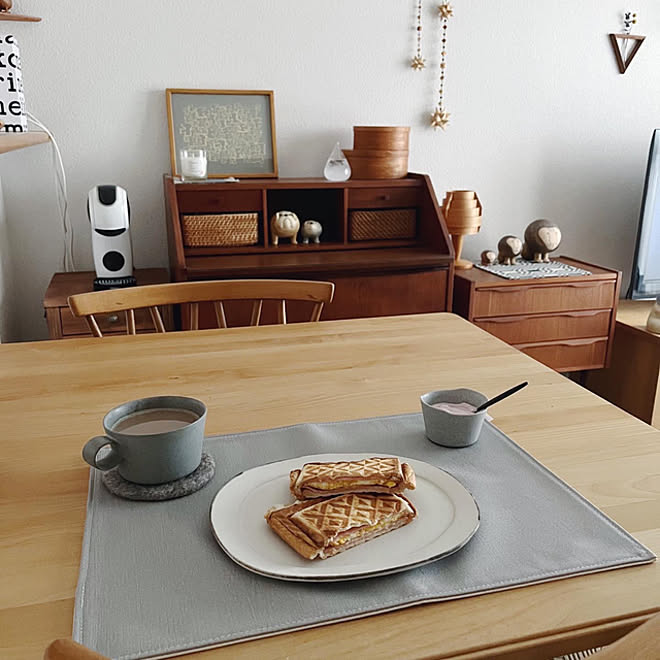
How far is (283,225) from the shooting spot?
7.98 feet

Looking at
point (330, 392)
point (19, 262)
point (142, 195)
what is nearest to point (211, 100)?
point (142, 195)

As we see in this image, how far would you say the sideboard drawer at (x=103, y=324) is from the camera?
2119mm

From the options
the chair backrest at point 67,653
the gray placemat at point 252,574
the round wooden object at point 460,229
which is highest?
the chair backrest at point 67,653

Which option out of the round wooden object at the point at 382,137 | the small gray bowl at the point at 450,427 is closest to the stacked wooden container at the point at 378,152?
the round wooden object at the point at 382,137

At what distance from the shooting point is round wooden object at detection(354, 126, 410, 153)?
2.46 metres

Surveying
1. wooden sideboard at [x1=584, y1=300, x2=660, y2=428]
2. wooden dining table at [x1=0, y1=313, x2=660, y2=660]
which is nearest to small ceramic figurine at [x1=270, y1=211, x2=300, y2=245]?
wooden dining table at [x1=0, y1=313, x2=660, y2=660]

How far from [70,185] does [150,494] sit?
1994 mm

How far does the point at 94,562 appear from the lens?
648mm

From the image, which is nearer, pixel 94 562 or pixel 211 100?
pixel 94 562

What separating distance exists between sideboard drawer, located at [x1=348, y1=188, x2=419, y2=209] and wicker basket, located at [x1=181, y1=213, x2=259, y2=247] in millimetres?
375

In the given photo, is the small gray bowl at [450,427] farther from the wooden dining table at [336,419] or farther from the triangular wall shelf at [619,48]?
the triangular wall shelf at [619,48]

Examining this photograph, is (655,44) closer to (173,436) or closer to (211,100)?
(211,100)

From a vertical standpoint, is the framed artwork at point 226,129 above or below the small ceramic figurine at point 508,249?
above

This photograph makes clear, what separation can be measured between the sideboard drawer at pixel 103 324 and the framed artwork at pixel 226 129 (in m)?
0.62
